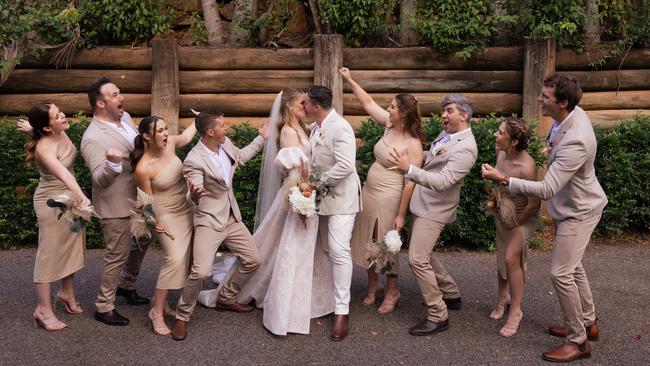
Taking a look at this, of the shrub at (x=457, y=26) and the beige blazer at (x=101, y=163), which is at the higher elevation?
the shrub at (x=457, y=26)

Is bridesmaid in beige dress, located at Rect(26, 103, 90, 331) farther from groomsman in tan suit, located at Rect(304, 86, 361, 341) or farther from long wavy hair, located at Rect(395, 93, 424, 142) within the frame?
long wavy hair, located at Rect(395, 93, 424, 142)

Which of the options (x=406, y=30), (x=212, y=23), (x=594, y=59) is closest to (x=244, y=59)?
(x=212, y=23)

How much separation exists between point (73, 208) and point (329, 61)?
4637mm

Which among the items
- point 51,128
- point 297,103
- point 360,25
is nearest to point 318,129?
point 297,103

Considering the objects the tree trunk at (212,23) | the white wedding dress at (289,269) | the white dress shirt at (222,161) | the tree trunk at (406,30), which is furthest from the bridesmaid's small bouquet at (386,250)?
the tree trunk at (212,23)

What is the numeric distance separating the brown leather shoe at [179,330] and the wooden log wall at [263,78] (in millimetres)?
4207

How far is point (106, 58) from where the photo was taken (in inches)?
399

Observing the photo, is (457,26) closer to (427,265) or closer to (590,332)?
(427,265)

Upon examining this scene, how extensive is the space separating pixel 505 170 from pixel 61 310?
13.4ft

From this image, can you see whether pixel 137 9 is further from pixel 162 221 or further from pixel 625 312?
pixel 625 312

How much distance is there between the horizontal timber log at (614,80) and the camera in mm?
10234

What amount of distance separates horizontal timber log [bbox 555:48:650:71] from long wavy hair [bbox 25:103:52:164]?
258 inches

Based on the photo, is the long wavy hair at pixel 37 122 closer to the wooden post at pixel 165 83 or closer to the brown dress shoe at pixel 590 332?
the wooden post at pixel 165 83

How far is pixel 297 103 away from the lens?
23.1 feet
